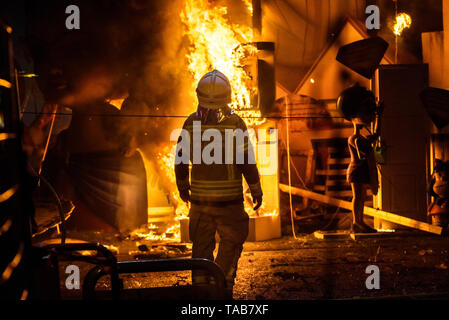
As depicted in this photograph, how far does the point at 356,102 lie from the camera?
34.8 ft

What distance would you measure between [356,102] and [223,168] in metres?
6.10

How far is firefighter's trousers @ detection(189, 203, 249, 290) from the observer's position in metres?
5.48

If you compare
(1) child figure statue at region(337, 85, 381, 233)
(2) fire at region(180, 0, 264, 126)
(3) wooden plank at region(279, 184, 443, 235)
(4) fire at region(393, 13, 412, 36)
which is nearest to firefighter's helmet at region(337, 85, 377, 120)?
(1) child figure statue at region(337, 85, 381, 233)

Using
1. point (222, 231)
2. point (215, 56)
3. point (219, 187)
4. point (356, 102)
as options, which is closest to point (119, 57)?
point (215, 56)

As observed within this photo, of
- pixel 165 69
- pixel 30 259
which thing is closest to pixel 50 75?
pixel 165 69

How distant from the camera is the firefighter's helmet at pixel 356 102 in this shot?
976cm

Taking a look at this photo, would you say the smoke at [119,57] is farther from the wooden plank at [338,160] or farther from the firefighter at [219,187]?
the firefighter at [219,187]

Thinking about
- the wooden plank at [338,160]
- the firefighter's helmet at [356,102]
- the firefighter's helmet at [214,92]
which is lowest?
the wooden plank at [338,160]

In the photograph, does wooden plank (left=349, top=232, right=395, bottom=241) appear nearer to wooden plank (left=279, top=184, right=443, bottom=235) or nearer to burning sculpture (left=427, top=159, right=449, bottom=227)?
wooden plank (left=279, top=184, right=443, bottom=235)

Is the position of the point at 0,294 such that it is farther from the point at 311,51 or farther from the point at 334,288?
the point at 311,51

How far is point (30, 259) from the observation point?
260 centimetres

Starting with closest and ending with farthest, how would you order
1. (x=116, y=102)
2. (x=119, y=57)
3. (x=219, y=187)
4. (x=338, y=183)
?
(x=219, y=187) < (x=116, y=102) < (x=119, y=57) < (x=338, y=183)

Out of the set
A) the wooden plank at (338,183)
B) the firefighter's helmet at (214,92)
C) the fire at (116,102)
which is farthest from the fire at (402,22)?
the firefighter's helmet at (214,92)

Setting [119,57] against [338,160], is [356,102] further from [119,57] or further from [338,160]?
[119,57]
